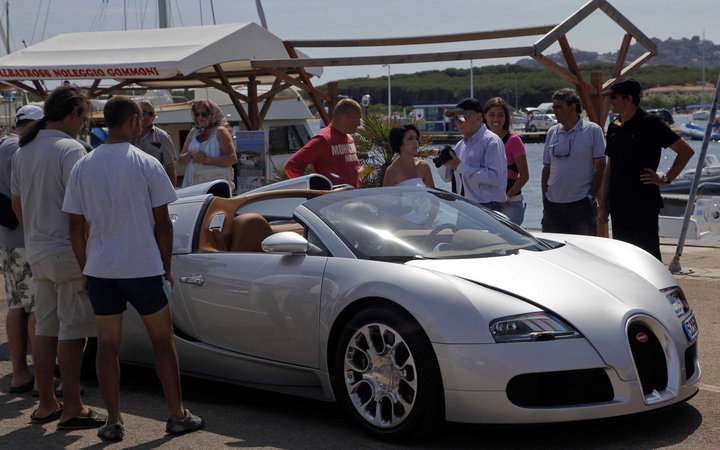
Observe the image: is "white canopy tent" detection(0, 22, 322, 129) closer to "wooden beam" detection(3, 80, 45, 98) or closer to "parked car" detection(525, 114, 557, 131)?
"wooden beam" detection(3, 80, 45, 98)

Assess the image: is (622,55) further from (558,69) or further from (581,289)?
(581,289)

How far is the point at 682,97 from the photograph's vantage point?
14138cm

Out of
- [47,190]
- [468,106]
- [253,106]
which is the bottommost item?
[47,190]

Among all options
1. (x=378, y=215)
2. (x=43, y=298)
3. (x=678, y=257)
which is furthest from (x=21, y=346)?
(x=678, y=257)

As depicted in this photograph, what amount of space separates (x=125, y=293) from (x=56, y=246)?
69 cm

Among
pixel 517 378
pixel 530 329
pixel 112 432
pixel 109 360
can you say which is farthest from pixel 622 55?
pixel 112 432

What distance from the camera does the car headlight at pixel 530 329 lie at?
3992mm

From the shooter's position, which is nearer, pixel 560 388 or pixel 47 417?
pixel 560 388

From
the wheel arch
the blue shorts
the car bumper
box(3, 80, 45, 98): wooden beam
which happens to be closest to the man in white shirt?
the blue shorts

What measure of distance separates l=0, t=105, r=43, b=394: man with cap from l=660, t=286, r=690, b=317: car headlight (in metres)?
3.61

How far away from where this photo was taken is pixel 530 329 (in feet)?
13.1

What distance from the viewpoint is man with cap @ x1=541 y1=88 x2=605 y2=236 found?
24.2ft

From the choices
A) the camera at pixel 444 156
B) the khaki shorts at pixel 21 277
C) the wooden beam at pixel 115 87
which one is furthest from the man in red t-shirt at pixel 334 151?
the wooden beam at pixel 115 87

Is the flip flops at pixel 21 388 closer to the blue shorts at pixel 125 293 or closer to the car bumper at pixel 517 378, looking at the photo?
the blue shorts at pixel 125 293
